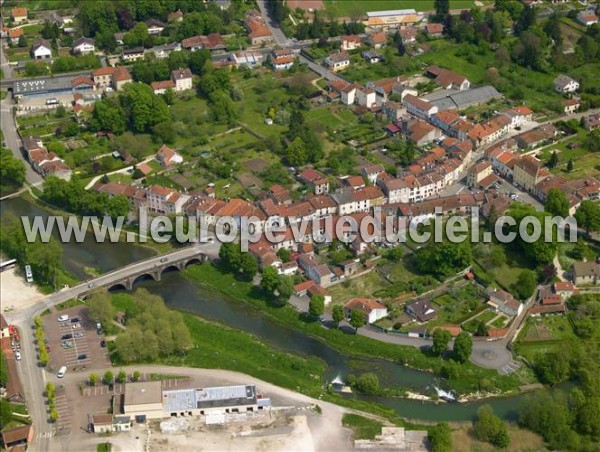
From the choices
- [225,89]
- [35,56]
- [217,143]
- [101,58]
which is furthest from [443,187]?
[35,56]

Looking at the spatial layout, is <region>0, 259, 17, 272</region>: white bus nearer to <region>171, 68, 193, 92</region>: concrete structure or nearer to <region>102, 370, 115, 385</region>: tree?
<region>102, 370, 115, 385</region>: tree

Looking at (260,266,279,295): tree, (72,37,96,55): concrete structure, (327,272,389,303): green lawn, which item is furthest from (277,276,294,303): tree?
(72,37,96,55): concrete structure

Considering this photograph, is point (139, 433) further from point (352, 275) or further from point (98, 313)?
point (352, 275)

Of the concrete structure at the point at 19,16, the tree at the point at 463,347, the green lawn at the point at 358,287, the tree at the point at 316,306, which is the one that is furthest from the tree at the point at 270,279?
the concrete structure at the point at 19,16

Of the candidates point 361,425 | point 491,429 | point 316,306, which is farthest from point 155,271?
point 491,429

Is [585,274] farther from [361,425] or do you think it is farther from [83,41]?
[83,41]

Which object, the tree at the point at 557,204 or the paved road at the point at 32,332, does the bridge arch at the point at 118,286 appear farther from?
the tree at the point at 557,204

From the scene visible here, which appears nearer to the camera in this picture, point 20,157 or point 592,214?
point 592,214
